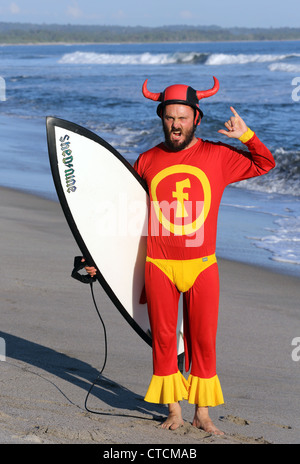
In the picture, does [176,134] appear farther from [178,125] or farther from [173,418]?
[173,418]

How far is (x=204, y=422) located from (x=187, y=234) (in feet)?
2.74

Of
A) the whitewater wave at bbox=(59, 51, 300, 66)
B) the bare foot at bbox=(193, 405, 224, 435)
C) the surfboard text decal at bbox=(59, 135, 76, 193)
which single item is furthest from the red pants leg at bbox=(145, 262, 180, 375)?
the whitewater wave at bbox=(59, 51, 300, 66)

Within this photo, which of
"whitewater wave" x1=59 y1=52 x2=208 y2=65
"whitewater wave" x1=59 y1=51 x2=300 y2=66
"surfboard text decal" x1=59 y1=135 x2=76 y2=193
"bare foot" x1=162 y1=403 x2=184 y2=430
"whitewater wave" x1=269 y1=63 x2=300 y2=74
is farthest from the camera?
"whitewater wave" x1=59 y1=52 x2=208 y2=65

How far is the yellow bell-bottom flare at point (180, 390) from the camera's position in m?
3.05

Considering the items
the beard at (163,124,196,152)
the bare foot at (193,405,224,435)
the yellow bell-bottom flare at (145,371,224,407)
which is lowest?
the bare foot at (193,405,224,435)

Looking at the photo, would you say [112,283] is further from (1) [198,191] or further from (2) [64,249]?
(2) [64,249]

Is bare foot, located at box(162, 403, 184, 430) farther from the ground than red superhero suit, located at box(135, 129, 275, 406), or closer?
closer

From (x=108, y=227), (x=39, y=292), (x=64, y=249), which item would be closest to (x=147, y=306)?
(x=108, y=227)

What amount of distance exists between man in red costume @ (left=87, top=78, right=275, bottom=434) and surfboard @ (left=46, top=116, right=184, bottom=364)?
0.18 m

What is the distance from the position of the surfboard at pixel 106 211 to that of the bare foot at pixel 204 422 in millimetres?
283

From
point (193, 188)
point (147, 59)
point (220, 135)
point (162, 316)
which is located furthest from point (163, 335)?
point (147, 59)

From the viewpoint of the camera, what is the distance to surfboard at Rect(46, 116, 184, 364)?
3213 mm

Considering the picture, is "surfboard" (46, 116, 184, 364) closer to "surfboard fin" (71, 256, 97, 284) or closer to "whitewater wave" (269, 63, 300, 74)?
"surfboard fin" (71, 256, 97, 284)

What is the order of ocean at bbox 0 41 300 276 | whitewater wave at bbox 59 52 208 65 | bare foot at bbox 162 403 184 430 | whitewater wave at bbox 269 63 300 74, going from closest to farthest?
bare foot at bbox 162 403 184 430 < ocean at bbox 0 41 300 276 < whitewater wave at bbox 269 63 300 74 < whitewater wave at bbox 59 52 208 65
